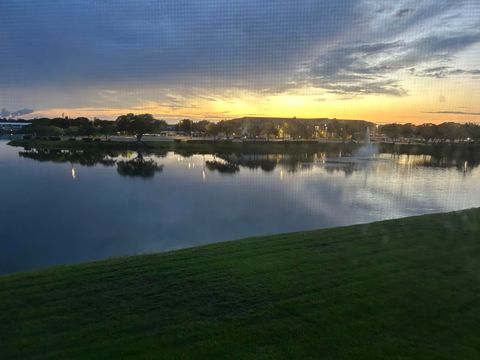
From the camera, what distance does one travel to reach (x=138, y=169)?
30.0ft

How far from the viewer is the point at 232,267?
1721mm

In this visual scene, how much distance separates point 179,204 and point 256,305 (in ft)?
12.6

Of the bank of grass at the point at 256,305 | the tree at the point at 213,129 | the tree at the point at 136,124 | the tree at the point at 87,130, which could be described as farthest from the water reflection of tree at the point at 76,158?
the bank of grass at the point at 256,305

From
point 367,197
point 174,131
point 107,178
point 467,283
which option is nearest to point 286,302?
point 467,283

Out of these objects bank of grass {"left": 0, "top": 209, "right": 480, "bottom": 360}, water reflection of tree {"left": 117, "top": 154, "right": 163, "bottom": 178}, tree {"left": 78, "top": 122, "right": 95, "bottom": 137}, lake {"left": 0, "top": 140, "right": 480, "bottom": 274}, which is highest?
tree {"left": 78, "top": 122, "right": 95, "bottom": 137}

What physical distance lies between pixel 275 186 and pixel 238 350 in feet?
17.8

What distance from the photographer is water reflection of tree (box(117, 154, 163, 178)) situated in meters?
8.24

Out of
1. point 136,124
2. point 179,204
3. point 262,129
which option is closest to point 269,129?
point 262,129

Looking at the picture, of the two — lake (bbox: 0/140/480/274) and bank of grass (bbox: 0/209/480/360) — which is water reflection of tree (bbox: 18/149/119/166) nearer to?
lake (bbox: 0/140/480/274)

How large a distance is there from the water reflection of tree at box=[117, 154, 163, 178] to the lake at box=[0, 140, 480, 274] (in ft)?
0.22

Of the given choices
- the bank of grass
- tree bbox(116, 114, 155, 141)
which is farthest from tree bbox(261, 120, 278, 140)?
the bank of grass

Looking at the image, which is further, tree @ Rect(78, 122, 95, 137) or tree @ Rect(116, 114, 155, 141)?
tree @ Rect(78, 122, 95, 137)

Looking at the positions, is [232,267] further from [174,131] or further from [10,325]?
[174,131]

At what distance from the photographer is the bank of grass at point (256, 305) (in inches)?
40.9
